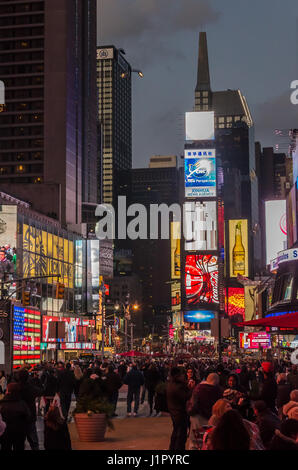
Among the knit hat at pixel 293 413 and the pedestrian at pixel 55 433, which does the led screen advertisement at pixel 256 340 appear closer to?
the pedestrian at pixel 55 433

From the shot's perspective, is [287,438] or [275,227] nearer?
[287,438]

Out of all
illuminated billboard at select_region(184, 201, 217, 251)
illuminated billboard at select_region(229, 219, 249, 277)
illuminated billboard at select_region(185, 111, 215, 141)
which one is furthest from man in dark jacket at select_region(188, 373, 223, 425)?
illuminated billboard at select_region(229, 219, 249, 277)

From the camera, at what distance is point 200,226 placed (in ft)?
602

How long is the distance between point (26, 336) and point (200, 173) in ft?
A: 307

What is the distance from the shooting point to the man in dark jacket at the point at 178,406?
52.1 feet

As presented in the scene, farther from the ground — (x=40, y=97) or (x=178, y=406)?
(x=40, y=97)

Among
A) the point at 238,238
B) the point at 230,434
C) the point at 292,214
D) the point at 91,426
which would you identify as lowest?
the point at 91,426

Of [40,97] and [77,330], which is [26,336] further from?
[40,97]

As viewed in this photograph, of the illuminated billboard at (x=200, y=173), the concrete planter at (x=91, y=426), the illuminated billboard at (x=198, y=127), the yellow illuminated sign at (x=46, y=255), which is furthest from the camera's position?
the illuminated billboard at (x=198, y=127)

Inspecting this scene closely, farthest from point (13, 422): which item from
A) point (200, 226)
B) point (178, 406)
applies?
point (200, 226)

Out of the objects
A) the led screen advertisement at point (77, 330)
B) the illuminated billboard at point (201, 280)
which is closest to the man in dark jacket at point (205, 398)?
the led screen advertisement at point (77, 330)

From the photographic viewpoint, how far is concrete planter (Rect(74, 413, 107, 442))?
1973cm

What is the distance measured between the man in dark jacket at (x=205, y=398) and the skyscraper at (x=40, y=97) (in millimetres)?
128678

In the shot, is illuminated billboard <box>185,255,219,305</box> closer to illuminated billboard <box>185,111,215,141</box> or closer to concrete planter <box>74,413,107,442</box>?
illuminated billboard <box>185,111,215,141</box>
